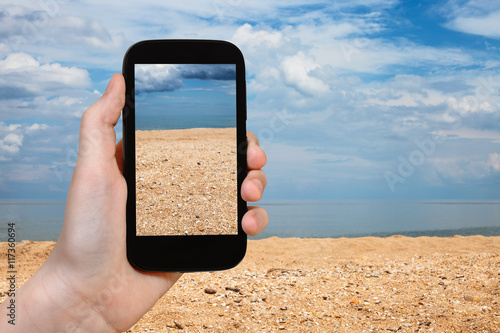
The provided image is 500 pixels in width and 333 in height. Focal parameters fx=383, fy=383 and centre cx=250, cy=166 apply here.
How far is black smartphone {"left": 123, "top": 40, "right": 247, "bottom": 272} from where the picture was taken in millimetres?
2139

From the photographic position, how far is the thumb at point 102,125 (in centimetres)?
211

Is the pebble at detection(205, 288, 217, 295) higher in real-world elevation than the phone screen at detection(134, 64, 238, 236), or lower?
lower

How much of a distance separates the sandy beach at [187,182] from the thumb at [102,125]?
6.5 inches

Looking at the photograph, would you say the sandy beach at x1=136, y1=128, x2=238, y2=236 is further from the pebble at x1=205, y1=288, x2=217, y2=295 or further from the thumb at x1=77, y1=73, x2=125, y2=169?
the pebble at x1=205, y1=288, x2=217, y2=295

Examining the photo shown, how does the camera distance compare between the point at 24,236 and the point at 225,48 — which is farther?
the point at 24,236

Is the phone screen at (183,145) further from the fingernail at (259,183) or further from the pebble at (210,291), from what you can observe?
the pebble at (210,291)

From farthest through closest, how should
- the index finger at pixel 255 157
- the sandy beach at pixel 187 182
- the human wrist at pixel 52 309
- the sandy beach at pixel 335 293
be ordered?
the sandy beach at pixel 335 293
the index finger at pixel 255 157
the sandy beach at pixel 187 182
the human wrist at pixel 52 309

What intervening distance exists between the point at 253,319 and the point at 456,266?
3.67 meters

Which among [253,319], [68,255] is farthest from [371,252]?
[68,255]

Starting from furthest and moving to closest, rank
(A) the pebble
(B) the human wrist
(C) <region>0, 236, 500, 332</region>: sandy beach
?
1. (A) the pebble
2. (C) <region>0, 236, 500, 332</region>: sandy beach
3. (B) the human wrist

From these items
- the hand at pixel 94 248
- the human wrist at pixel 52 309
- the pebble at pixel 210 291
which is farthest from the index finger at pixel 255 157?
the pebble at pixel 210 291

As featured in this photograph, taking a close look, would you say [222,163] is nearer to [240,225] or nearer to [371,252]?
[240,225]

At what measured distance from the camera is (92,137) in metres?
2.14

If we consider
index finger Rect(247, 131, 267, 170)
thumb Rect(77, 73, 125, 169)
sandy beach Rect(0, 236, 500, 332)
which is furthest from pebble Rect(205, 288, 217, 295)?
thumb Rect(77, 73, 125, 169)
